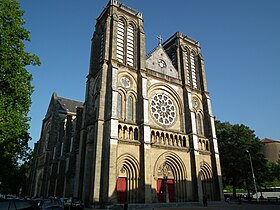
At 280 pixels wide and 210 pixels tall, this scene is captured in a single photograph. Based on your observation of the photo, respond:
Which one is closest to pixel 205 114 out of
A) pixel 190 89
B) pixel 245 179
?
pixel 190 89

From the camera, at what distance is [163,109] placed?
2772cm

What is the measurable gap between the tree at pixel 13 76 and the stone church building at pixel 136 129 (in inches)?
334

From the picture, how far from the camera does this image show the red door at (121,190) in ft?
68.9

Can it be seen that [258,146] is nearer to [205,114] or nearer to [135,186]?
[205,114]

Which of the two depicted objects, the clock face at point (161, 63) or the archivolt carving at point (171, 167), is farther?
the clock face at point (161, 63)

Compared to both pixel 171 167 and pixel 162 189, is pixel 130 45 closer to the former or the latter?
pixel 171 167

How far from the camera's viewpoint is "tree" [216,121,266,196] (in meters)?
32.9

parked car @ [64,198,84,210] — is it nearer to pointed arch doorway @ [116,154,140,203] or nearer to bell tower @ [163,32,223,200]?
pointed arch doorway @ [116,154,140,203]

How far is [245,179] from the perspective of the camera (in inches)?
1358

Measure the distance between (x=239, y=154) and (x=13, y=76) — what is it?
3108cm

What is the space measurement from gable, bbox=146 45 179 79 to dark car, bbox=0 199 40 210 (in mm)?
22870

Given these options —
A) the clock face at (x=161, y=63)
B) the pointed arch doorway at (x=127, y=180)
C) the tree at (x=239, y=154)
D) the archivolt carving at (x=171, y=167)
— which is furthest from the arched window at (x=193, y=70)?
the pointed arch doorway at (x=127, y=180)

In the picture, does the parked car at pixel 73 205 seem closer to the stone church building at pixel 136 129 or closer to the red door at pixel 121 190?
the stone church building at pixel 136 129

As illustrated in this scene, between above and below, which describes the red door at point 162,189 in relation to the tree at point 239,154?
below
